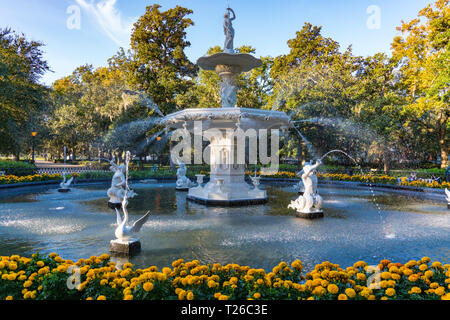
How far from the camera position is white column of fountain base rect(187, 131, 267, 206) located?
12.6 m

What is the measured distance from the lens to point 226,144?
13.8 metres

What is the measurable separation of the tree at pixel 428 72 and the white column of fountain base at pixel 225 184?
1682cm

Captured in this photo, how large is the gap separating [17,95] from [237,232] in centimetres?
2119

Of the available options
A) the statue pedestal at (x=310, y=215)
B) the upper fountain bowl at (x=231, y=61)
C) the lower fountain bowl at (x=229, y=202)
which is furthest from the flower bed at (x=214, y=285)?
the upper fountain bowl at (x=231, y=61)

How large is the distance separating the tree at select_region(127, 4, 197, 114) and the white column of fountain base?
16.7 m

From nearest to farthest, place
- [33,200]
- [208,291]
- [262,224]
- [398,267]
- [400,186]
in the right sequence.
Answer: [208,291], [398,267], [262,224], [33,200], [400,186]

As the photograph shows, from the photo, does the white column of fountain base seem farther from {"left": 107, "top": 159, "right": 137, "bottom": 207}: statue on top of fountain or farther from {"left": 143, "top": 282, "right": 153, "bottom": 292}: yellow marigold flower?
{"left": 143, "top": 282, "right": 153, "bottom": 292}: yellow marigold flower

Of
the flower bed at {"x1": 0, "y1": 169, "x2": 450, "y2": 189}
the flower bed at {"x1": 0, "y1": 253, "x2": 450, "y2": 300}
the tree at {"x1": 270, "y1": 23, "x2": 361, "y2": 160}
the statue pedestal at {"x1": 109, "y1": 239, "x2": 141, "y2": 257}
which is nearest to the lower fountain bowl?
the statue pedestal at {"x1": 109, "y1": 239, "x2": 141, "y2": 257}

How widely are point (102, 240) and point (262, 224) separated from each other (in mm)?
4487

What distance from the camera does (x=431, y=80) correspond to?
23656 mm

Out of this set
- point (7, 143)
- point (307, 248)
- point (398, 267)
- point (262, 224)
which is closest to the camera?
point (398, 267)

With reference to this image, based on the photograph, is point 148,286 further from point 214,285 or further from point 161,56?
point 161,56
